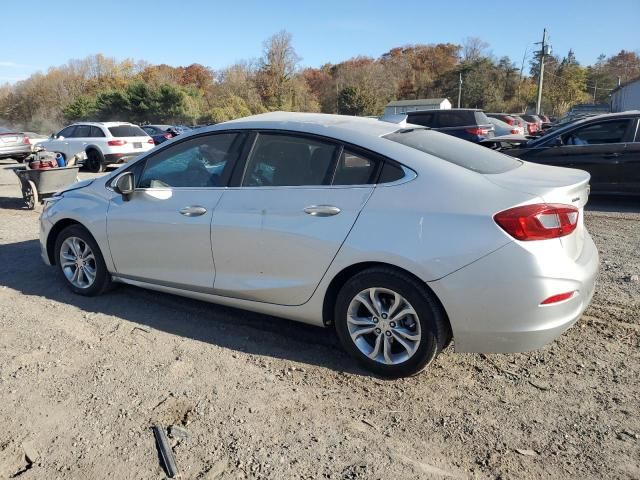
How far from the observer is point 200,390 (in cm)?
315

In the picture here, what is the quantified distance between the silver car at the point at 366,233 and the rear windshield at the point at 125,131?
12551 millimetres

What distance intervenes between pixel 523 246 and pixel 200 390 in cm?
212

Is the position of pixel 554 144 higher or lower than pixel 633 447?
higher

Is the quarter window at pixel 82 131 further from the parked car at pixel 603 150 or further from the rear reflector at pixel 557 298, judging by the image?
the rear reflector at pixel 557 298

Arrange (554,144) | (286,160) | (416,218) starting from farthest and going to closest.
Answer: (554,144) < (286,160) < (416,218)

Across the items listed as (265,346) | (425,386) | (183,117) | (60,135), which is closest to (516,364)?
(425,386)

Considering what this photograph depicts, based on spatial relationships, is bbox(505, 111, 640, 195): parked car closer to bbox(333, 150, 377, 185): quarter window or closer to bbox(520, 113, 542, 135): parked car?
bbox(333, 150, 377, 185): quarter window

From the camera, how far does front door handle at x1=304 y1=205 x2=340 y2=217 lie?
3264 mm

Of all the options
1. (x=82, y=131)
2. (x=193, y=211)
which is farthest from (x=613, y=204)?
(x=82, y=131)

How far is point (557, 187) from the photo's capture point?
2.97 m

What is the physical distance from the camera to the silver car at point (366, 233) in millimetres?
2848

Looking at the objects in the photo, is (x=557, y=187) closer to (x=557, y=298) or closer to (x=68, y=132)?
(x=557, y=298)

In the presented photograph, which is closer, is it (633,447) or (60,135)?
(633,447)

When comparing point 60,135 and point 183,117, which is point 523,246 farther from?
point 183,117
